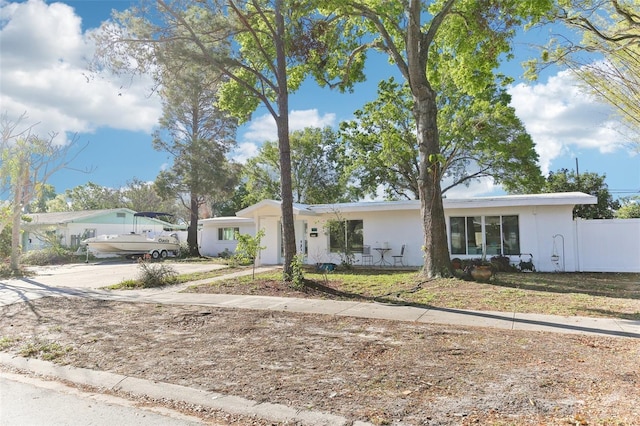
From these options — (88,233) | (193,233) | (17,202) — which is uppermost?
(17,202)

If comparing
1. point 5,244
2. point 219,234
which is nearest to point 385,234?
point 219,234

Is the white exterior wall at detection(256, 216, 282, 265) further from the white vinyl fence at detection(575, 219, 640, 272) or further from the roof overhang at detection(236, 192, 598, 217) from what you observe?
the white vinyl fence at detection(575, 219, 640, 272)

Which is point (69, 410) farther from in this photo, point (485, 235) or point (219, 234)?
point (219, 234)

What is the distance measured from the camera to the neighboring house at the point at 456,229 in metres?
15.6

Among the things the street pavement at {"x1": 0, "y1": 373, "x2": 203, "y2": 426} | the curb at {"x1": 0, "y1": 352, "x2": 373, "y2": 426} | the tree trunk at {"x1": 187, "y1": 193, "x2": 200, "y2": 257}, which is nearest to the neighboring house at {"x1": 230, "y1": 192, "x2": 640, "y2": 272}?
the tree trunk at {"x1": 187, "y1": 193, "x2": 200, "y2": 257}

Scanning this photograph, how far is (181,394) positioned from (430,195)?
31.7ft

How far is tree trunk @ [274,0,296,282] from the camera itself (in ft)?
39.7

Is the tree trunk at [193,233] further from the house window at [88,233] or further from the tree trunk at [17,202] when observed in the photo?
the tree trunk at [17,202]

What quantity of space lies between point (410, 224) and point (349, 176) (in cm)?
1114

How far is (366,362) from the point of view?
16.6 ft

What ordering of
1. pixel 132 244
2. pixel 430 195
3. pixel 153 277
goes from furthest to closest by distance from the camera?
pixel 132 244
pixel 153 277
pixel 430 195

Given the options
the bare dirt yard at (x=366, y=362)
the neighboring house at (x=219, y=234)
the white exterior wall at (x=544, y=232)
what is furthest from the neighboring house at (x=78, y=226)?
the white exterior wall at (x=544, y=232)

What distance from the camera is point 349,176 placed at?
2864cm

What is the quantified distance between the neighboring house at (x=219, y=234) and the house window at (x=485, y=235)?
1403 centimetres
